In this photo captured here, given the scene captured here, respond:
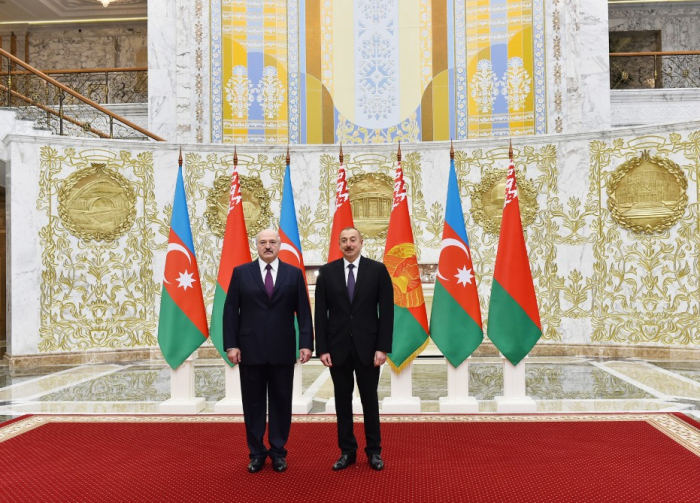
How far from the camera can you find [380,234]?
10.2m

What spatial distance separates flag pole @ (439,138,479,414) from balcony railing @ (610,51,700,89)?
11.0 metres

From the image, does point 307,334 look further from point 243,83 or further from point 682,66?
point 682,66

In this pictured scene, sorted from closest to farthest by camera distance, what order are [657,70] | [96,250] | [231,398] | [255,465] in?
[255,465], [231,398], [96,250], [657,70]

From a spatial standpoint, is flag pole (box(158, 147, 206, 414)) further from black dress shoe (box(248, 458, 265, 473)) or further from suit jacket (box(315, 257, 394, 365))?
suit jacket (box(315, 257, 394, 365))

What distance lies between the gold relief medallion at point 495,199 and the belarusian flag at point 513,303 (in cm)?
424

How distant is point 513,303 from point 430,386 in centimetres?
183

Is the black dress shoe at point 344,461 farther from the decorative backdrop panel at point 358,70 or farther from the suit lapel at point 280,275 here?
the decorative backdrop panel at point 358,70

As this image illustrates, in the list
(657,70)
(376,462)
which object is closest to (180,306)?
(376,462)

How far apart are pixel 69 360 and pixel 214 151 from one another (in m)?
3.69

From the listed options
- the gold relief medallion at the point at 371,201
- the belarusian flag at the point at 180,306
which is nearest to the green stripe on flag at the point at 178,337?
the belarusian flag at the point at 180,306

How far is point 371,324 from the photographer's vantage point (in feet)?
12.9

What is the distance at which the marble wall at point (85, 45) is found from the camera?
17812 millimetres

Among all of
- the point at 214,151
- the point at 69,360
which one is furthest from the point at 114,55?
the point at 69,360

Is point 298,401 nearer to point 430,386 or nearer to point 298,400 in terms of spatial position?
point 298,400
